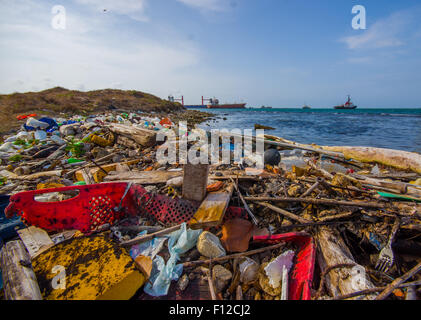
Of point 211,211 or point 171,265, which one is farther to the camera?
point 211,211

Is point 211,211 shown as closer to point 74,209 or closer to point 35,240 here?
point 74,209

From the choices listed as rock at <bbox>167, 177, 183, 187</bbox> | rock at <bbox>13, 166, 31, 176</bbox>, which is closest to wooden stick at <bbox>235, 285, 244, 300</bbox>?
rock at <bbox>167, 177, 183, 187</bbox>

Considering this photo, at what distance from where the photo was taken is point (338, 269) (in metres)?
1.70

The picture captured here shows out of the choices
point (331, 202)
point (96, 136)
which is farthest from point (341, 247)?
point (96, 136)

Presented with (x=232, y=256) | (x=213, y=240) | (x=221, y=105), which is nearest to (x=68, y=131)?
(x=213, y=240)

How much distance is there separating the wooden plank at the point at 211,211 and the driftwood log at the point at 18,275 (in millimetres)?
1424

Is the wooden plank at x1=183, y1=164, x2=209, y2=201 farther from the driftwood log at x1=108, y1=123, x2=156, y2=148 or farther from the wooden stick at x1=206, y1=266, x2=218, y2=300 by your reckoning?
the driftwood log at x1=108, y1=123, x2=156, y2=148

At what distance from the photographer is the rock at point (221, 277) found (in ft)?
5.95

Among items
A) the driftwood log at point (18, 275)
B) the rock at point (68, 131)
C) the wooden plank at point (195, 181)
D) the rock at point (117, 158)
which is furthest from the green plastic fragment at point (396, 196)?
the rock at point (68, 131)

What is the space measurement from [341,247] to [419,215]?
112 centimetres

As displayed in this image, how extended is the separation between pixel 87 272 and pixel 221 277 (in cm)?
132

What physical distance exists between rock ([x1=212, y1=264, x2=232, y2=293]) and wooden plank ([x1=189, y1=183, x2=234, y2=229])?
464 mm

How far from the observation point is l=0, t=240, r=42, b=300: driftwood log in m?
1.37

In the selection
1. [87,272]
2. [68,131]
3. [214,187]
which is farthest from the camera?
[68,131]
